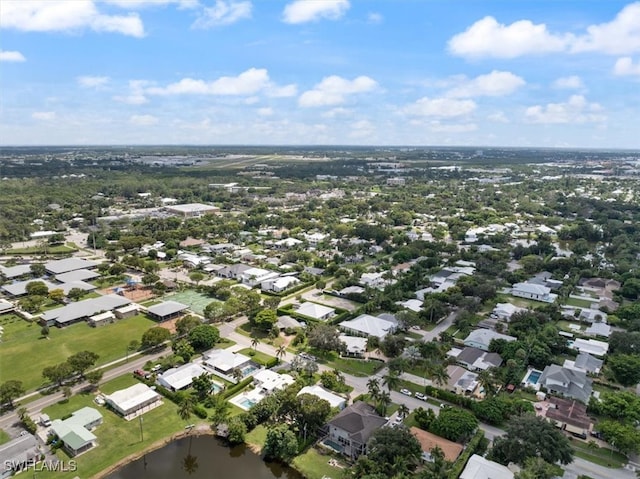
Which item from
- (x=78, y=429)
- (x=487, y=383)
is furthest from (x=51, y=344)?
(x=487, y=383)

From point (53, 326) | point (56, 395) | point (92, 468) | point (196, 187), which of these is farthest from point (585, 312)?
point (196, 187)

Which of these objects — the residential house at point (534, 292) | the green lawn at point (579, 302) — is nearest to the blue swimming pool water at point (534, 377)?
the residential house at point (534, 292)

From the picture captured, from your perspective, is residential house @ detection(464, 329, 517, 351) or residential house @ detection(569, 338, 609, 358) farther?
residential house @ detection(464, 329, 517, 351)

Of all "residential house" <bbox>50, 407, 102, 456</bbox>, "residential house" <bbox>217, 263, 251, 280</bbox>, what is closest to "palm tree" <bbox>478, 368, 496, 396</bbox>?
"residential house" <bbox>50, 407, 102, 456</bbox>

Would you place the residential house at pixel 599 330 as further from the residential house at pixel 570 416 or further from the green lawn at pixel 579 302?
the residential house at pixel 570 416

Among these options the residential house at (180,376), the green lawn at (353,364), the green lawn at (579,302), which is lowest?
the green lawn at (353,364)

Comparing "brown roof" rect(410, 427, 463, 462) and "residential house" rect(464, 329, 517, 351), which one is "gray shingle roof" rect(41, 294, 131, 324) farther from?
"residential house" rect(464, 329, 517, 351)

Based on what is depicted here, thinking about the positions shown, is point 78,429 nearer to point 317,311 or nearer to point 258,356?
point 258,356
